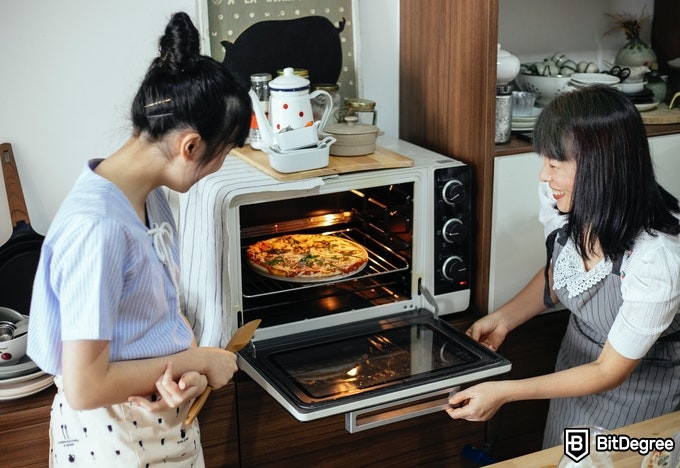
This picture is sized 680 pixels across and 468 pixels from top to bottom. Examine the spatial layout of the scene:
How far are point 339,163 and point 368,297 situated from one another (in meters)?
0.33

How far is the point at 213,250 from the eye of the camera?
165 cm

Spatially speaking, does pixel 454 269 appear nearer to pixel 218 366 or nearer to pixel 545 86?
pixel 545 86

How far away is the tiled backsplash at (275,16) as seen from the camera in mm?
1993

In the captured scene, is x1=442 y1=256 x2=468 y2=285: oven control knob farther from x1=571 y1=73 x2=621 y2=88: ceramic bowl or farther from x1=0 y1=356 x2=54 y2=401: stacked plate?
x1=0 y1=356 x2=54 y2=401: stacked plate

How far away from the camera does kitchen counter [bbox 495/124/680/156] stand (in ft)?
6.31

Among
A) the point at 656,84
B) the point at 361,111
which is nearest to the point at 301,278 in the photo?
the point at 361,111

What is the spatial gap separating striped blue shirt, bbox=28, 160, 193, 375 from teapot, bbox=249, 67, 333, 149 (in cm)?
51

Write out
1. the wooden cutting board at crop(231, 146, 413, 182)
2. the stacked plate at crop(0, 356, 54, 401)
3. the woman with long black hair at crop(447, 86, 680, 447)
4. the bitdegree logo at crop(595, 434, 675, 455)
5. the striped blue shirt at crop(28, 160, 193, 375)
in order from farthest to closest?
the wooden cutting board at crop(231, 146, 413, 182)
the stacked plate at crop(0, 356, 54, 401)
the woman with long black hair at crop(447, 86, 680, 447)
the bitdegree logo at crop(595, 434, 675, 455)
the striped blue shirt at crop(28, 160, 193, 375)

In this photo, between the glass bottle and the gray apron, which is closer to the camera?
the gray apron

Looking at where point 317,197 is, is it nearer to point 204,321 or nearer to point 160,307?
point 204,321

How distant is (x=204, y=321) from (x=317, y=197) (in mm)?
470

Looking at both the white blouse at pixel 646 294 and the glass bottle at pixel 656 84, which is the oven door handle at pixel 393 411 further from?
the glass bottle at pixel 656 84

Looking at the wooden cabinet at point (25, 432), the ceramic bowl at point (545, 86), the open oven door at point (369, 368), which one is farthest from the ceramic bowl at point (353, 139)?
the wooden cabinet at point (25, 432)

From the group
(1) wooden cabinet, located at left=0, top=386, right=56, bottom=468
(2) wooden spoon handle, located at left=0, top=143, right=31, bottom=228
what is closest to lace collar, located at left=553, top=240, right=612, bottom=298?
(1) wooden cabinet, located at left=0, top=386, right=56, bottom=468
